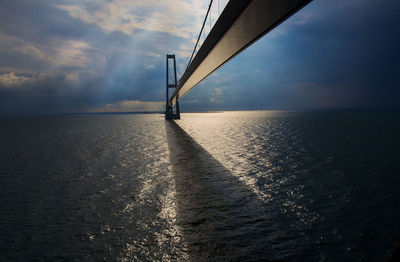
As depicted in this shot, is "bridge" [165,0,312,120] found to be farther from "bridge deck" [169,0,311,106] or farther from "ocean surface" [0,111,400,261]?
"ocean surface" [0,111,400,261]

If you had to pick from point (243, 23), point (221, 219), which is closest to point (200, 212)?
point (221, 219)

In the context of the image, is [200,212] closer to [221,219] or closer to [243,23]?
[221,219]

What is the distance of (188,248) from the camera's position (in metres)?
4.79

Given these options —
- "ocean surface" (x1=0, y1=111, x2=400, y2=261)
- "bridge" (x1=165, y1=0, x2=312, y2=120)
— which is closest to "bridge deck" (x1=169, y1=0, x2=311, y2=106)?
"bridge" (x1=165, y1=0, x2=312, y2=120)

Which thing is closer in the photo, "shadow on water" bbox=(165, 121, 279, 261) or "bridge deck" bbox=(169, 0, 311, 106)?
"shadow on water" bbox=(165, 121, 279, 261)

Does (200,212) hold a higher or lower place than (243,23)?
lower

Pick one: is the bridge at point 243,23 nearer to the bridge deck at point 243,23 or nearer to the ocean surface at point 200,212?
the bridge deck at point 243,23

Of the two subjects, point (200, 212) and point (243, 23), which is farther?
point (243, 23)

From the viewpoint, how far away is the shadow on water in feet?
15.5

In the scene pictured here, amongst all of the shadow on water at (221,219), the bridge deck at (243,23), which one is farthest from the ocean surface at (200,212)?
the bridge deck at (243,23)

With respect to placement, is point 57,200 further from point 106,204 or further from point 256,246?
point 256,246

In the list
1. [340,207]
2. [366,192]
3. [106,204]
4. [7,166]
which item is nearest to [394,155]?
[366,192]

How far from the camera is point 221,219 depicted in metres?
6.04

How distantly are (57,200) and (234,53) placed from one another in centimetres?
986
